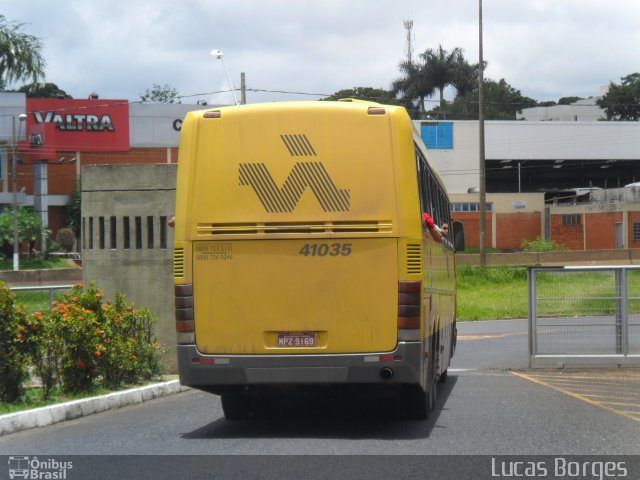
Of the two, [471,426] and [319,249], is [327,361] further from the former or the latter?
[471,426]

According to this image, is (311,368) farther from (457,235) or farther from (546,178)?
(546,178)

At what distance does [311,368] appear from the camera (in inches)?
391

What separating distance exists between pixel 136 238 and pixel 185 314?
21.9 ft

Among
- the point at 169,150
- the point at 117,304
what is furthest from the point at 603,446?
the point at 169,150

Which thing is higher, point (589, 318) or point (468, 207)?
point (468, 207)

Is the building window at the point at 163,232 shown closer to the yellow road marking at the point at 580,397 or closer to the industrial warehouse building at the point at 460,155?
the yellow road marking at the point at 580,397

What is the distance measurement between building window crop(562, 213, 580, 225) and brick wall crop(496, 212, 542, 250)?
1.96 m

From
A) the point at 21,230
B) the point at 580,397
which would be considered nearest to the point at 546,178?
the point at 21,230

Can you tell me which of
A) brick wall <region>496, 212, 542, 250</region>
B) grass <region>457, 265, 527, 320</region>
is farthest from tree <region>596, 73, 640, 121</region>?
grass <region>457, 265, 527, 320</region>

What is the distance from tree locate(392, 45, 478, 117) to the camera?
87312mm

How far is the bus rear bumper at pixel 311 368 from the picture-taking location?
9883 mm

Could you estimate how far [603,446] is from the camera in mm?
9117

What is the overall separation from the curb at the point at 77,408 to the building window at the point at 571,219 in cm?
6280

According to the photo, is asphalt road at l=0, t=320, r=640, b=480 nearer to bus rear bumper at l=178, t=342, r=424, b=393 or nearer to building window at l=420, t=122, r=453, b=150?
bus rear bumper at l=178, t=342, r=424, b=393
